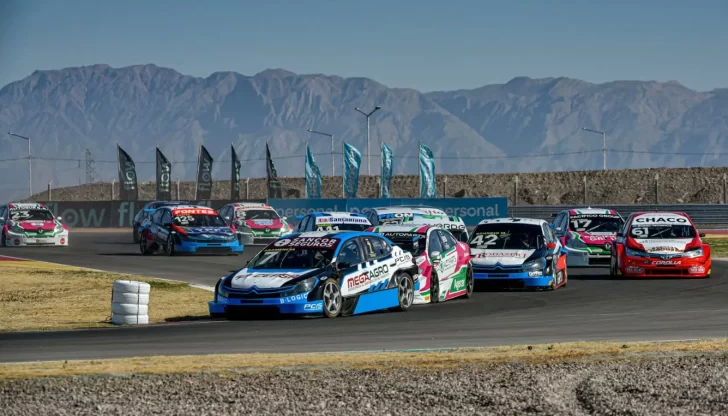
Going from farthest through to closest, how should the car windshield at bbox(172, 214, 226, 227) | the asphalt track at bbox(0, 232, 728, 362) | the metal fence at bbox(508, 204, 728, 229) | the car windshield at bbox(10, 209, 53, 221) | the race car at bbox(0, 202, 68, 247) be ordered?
1. the metal fence at bbox(508, 204, 728, 229)
2. the car windshield at bbox(10, 209, 53, 221)
3. the race car at bbox(0, 202, 68, 247)
4. the car windshield at bbox(172, 214, 226, 227)
5. the asphalt track at bbox(0, 232, 728, 362)

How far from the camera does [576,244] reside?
3078cm

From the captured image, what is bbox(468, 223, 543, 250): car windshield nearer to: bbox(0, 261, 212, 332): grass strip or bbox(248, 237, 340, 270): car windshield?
bbox(0, 261, 212, 332): grass strip

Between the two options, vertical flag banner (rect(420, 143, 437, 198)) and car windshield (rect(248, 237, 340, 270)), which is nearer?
car windshield (rect(248, 237, 340, 270))

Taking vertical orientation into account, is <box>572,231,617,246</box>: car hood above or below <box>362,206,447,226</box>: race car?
below

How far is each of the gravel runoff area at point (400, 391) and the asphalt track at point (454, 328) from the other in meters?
2.42

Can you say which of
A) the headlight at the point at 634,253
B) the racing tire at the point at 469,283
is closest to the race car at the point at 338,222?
the headlight at the point at 634,253

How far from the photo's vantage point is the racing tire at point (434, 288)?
69.2 feet

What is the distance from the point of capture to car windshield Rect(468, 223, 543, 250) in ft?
78.7

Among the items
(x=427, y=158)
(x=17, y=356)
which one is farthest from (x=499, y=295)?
(x=427, y=158)

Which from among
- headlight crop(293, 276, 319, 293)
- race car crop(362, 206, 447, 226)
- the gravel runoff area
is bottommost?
the gravel runoff area

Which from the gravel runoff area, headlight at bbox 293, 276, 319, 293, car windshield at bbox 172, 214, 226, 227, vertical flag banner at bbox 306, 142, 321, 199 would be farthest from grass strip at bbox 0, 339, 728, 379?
vertical flag banner at bbox 306, 142, 321, 199

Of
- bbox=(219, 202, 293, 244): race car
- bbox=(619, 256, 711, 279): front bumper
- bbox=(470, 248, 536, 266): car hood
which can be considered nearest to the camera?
bbox=(470, 248, 536, 266): car hood

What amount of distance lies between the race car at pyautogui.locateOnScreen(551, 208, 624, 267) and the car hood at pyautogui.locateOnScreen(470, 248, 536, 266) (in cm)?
744

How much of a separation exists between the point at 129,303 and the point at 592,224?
1572cm
